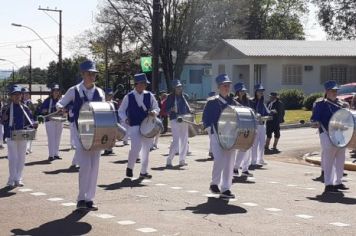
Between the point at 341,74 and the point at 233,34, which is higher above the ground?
the point at 233,34

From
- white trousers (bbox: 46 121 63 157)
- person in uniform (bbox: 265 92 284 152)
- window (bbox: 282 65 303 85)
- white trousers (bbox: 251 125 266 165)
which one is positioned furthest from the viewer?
window (bbox: 282 65 303 85)

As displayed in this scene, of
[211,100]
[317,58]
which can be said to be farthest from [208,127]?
[317,58]

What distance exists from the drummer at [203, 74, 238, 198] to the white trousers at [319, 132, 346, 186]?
73.8 inches

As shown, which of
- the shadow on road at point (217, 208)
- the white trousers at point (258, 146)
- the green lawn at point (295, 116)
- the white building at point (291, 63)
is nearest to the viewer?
the shadow on road at point (217, 208)

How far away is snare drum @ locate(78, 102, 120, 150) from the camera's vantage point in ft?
31.8

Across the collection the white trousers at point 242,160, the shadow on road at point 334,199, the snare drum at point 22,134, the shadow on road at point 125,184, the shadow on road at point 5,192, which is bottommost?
the shadow on road at point 334,199

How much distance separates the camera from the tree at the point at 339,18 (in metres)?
62.0

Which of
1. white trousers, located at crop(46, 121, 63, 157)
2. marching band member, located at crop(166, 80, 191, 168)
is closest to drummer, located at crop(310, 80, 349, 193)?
marching band member, located at crop(166, 80, 191, 168)

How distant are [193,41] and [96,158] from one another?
41738 millimetres

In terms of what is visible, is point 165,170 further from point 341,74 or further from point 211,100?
point 341,74

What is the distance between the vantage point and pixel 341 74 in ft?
153

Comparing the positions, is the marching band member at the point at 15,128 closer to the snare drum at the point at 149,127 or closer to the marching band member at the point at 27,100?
the marching band member at the point at 27,100

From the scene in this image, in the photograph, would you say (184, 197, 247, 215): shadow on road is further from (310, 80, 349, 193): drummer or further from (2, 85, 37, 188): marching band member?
(2, 85, 37, 188): marching band member

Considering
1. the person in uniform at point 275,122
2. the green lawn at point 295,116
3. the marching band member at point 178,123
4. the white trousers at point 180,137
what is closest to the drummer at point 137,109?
the marching band member at point 178,123
